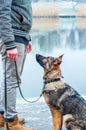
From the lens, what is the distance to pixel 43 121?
5.84 metres

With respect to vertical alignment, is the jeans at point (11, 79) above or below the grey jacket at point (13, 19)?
below

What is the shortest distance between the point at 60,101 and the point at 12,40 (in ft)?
3.36

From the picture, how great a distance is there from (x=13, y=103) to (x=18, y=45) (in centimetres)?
68

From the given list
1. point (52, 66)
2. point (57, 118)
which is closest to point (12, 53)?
point (52, 66)

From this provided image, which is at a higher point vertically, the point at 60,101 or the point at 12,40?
the point at 12,40

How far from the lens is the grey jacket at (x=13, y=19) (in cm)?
448

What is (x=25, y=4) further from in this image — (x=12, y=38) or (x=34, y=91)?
(x=34, y=91)

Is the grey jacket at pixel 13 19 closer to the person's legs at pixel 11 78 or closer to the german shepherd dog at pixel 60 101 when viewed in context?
the person's legs at pixel 11 78

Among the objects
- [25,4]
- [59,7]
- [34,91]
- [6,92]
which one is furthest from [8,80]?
[59,7]

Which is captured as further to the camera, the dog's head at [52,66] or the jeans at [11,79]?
the dog's head at [52,66]

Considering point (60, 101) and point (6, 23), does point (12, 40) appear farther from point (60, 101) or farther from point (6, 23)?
point (60, 101)

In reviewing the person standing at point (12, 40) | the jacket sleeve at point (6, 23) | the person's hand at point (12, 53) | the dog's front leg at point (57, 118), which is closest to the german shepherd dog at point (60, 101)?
the dog's front leg at point (57, 118)

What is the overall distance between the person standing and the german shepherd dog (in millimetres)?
415

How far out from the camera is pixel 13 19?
4.73 m
